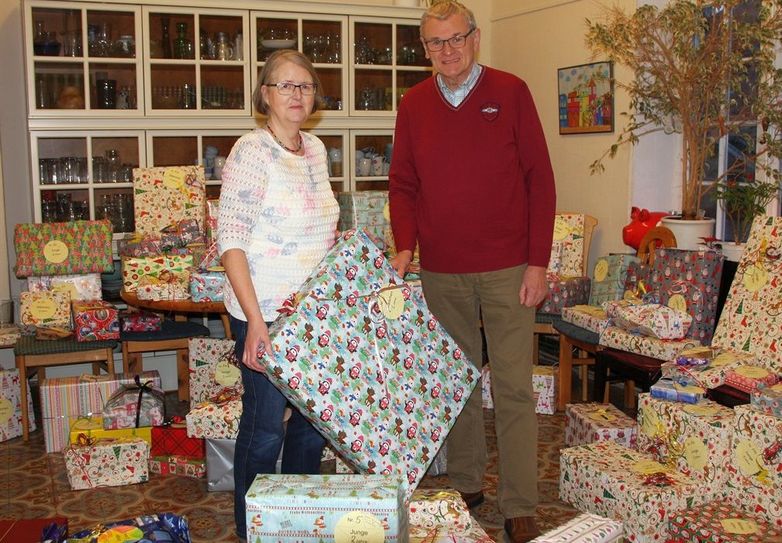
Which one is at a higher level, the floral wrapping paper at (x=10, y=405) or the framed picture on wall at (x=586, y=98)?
the framed picture on wall at (x=586, y=98)

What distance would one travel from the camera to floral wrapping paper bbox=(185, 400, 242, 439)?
3.15 meters

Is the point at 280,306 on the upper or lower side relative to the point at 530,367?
upper

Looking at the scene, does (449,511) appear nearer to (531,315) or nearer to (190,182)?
(531,315)

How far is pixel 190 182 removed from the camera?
419 centimetres

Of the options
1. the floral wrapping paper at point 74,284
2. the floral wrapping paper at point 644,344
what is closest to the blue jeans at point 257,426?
the floral wrapping paper at point 644,344

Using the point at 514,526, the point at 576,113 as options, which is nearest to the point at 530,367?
the point at 514,526

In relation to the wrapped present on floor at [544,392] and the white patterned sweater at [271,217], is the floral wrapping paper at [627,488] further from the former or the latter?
the white patterned sweater at [271,217]

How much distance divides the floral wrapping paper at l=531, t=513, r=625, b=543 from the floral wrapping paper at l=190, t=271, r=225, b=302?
1.94m

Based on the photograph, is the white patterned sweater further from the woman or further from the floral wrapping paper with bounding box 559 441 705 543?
the floral wrapping paper with bounding box 559 441 705 543

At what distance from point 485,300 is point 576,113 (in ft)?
8.19

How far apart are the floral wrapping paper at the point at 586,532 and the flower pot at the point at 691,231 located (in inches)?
82.8

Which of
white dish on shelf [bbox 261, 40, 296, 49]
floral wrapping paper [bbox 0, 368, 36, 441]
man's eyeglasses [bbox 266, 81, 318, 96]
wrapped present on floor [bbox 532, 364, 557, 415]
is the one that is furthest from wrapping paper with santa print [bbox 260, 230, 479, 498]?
white dish on shelf [bbox 261, 40, 296, 49]

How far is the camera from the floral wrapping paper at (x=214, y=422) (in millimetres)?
3146

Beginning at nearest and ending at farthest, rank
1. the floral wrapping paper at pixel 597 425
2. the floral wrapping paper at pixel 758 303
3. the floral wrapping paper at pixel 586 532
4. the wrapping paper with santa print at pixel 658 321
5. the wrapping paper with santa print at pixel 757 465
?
the floral wrapping paper at pixel 586 532
the wrapping paper with santa print at pixel 757 465
the floral wrapping paper at pixel 758 303
the floral wrapping paper at pixel 597 425
the wrapping paper with santa print at pixel 658 321
